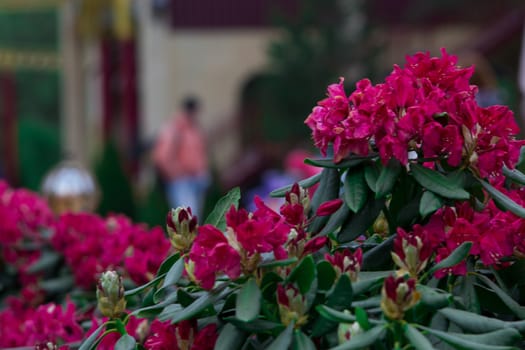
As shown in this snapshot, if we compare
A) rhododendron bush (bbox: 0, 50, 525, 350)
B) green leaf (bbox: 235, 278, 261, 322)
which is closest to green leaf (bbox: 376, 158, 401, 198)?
rhododendron bush (bbox: 0, 50, 525, 350)

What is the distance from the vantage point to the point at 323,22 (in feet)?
47.6

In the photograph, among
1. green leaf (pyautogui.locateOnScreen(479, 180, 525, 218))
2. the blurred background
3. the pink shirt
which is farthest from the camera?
the blurred background

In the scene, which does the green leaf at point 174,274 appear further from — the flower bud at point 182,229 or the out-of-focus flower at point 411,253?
the out-of-focus flower at point 411,253

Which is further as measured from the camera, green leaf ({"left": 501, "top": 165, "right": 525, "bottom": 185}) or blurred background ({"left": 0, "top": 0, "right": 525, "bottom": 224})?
blurred background ({"left": 0, "top": 0, "right": 525, "bottom": 224})

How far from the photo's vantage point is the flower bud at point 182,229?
5.47 feet

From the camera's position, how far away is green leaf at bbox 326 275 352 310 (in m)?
1.47

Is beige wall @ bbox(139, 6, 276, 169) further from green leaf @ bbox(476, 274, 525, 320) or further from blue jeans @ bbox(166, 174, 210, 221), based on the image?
green leaf @ bbox(476, 274, 525, 320)

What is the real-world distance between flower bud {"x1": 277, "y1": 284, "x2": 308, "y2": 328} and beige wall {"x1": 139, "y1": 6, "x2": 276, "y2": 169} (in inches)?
638

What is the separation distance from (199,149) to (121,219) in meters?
8.44

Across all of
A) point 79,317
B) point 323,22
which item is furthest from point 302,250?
point 323,22

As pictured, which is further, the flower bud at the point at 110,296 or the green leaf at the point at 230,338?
the flower bud at the point at 110,296

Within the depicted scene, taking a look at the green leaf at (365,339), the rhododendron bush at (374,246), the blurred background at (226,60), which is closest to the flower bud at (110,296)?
the rhododendron bush at (374,246)

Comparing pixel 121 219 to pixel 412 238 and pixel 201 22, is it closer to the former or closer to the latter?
pixel 412 238

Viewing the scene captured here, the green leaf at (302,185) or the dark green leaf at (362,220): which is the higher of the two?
the green leaf at (302,185)
